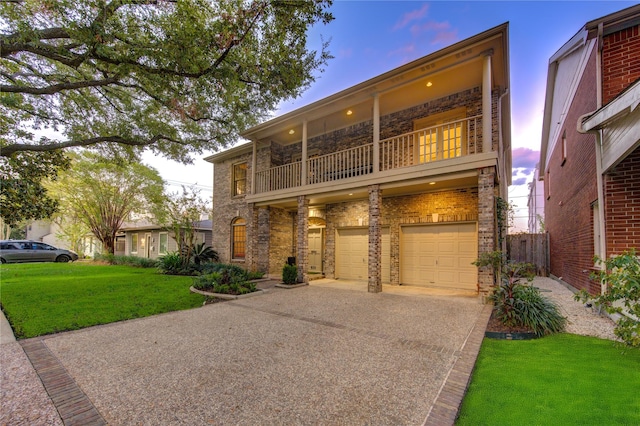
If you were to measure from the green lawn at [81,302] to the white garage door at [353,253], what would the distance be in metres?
5.44

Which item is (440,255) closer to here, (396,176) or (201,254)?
(396,176)

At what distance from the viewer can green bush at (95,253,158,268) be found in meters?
16.9

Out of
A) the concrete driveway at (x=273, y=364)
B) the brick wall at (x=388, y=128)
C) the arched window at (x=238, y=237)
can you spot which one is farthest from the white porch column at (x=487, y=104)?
the arched window at (x=238, y=237)

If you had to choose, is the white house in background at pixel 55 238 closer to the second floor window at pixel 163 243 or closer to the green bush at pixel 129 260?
the green bush at pixel 129 260

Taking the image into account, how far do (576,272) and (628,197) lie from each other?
378 centimetres

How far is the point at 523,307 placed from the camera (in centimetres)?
497

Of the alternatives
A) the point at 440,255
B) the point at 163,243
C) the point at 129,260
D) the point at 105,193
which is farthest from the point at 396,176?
the point at 105,193

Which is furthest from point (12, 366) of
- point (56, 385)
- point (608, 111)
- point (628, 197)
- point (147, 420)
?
point (628, 197)

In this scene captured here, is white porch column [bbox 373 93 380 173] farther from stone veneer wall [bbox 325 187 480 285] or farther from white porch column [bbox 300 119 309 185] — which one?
white porch column [bbox 300 119 309 185]

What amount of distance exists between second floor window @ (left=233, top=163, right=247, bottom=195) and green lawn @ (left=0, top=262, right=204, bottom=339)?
5570 mm

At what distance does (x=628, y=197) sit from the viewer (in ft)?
17.7

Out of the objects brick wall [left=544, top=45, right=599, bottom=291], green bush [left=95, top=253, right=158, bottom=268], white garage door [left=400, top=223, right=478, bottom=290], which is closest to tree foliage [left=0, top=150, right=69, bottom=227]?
white garage door [left=400, top=223, right=478, bottom=290]

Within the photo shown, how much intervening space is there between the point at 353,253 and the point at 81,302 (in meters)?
8.33

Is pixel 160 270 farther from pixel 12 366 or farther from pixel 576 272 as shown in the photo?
pixel 576 272
